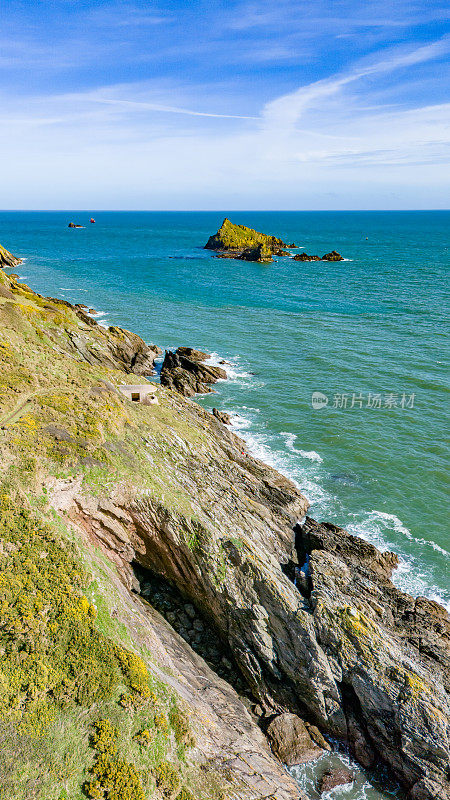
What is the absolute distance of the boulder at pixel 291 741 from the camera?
20.4m

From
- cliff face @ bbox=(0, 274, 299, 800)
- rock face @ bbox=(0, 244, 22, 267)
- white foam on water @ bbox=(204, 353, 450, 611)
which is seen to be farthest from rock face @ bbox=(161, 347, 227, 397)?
rock face @ bbox=(0, 244, 22, 267)

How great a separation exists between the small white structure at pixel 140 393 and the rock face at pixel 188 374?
61.4ft

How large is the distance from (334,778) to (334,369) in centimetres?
5071

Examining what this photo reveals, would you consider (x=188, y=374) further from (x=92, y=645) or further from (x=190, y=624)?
(x=92, y=645)

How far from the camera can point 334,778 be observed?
20.2m

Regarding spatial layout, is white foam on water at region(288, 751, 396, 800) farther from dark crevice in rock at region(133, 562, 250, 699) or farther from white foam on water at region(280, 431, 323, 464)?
white foam on water at region(280, 431, 323, 464)

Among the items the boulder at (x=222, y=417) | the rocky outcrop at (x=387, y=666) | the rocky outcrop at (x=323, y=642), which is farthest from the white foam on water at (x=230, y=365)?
the rocky outcrop at (x=323, y=642)

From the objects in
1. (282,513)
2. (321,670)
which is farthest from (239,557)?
(282,513)

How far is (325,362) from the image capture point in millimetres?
67688

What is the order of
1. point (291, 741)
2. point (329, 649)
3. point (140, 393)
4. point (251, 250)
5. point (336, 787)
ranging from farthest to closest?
1. point (251, 250)
2. point (140, 393)
3. point (329, 649)
4. point (291, 741)
5. point (336, 787)

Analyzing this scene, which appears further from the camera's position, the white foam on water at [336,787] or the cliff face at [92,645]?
the white foam on water at [336,787]

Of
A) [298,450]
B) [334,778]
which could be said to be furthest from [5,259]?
[334,778]

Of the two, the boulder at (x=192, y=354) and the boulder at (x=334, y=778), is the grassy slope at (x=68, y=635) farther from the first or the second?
the boulder at (x=192, y=354)

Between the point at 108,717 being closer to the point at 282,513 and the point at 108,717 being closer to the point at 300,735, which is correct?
the point at 300,735
